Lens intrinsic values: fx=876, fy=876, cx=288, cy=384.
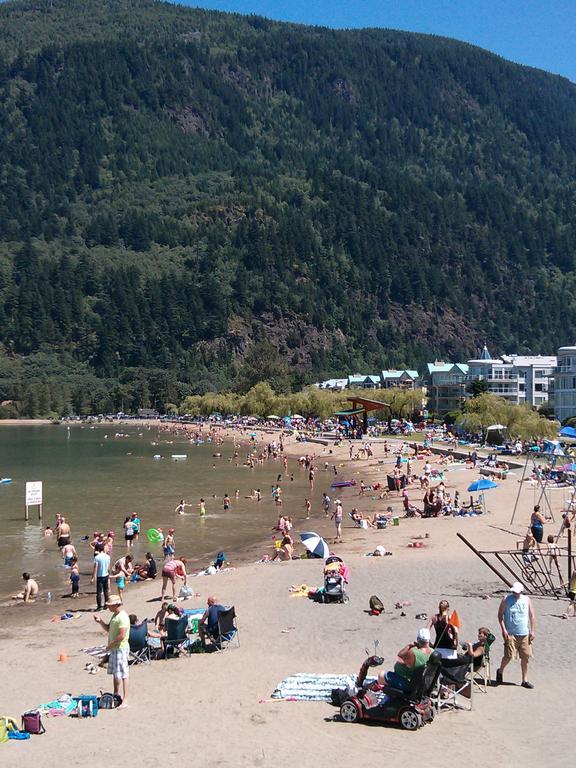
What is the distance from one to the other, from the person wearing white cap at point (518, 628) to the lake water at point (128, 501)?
1156 cm

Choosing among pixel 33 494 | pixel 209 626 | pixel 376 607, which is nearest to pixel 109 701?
pixel 209 626

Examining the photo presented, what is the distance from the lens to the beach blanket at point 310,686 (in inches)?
446

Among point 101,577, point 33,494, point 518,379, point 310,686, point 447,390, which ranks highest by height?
point 518,379

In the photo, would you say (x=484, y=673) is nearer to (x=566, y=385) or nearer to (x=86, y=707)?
(x=86, y=707)

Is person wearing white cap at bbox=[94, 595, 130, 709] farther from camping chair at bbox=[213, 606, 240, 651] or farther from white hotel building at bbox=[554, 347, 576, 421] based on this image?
white hotel building at bbox=[554, 347, 576, 421]

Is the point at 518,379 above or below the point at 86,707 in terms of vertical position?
above

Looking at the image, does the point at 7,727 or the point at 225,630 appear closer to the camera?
the point at 7,727

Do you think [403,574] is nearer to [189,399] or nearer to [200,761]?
[200,761]

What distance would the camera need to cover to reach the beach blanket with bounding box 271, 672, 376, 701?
11328 millimetres

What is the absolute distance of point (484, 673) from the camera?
11883 mm

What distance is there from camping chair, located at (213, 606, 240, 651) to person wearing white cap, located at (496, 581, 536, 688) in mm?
4499

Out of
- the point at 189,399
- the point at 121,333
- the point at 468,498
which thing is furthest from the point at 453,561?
the point at 121,333

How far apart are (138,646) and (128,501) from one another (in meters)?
25.3

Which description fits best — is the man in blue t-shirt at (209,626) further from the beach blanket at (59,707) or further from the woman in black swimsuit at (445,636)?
the woman in black swimsuit at (445,636)
